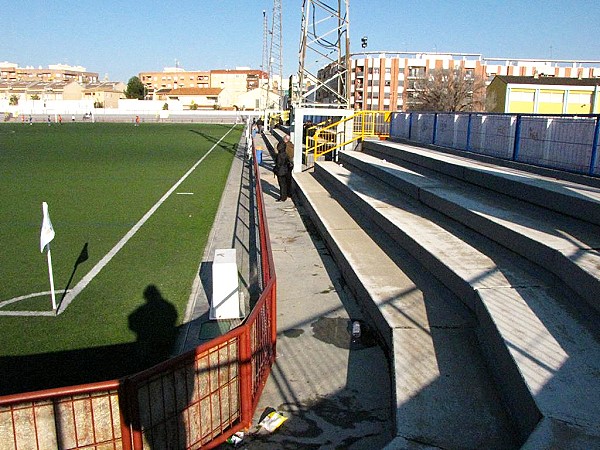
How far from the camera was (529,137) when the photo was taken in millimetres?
11930

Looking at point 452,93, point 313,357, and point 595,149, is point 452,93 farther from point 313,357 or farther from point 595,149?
point 313,357

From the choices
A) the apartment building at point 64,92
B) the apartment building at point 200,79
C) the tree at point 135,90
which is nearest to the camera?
the apartment building at point 64,92

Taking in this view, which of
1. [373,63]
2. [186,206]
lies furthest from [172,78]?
[186,206]

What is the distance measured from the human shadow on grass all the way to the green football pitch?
10mm

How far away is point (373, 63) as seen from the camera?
10081 centimetres

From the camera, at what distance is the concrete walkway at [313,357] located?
4383 millimetres

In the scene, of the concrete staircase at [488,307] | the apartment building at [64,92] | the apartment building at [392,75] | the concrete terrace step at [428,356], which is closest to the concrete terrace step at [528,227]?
the concrete staircase at [488,307]

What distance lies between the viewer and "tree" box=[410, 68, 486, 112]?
223 ft

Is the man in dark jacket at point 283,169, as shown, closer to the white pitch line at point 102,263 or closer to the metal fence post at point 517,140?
the white pitch line at point 102,263

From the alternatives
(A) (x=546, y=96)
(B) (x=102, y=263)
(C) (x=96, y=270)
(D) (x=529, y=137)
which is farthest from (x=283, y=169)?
(A) (x=546, y=96)

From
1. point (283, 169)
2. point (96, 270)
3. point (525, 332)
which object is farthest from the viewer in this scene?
point (283, 169)

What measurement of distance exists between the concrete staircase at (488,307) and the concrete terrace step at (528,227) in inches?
0.8

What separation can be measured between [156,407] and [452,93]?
229 ft

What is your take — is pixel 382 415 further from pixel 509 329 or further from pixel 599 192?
pixel 599 192
